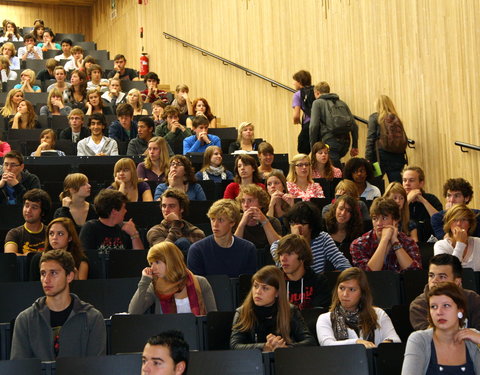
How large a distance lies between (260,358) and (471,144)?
181 inches

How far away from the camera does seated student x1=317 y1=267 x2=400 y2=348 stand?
5.04 metres

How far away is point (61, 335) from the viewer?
193 inches

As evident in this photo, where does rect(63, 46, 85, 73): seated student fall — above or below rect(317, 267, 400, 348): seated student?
above

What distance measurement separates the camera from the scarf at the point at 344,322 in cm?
505

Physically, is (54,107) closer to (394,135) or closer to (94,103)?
(94,103)

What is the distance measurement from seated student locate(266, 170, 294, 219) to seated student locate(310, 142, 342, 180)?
1.18 metres

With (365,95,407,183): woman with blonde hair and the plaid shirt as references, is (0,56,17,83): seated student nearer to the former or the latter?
(365,95,407,183): woman with blonde hair

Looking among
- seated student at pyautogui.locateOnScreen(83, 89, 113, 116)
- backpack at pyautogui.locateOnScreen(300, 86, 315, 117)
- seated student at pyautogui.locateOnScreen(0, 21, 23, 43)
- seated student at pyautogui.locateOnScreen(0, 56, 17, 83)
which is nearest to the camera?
backpack at pyautogui.locateOnScreen(300, 86, 315, 117)

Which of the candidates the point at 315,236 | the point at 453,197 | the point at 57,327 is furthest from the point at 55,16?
the point at 57,327

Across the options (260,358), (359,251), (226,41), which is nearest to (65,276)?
(260,358)

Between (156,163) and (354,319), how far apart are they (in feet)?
12.3

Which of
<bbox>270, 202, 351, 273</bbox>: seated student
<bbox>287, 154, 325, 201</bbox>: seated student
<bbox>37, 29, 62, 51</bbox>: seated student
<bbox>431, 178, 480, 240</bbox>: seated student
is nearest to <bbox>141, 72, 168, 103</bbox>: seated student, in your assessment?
<bbox>37, 29, 62, 51</bbox>: seated student

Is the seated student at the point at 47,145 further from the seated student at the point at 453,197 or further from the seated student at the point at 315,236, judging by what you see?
the seated student at the point at 453,197

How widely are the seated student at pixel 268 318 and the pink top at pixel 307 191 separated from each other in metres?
2.92
